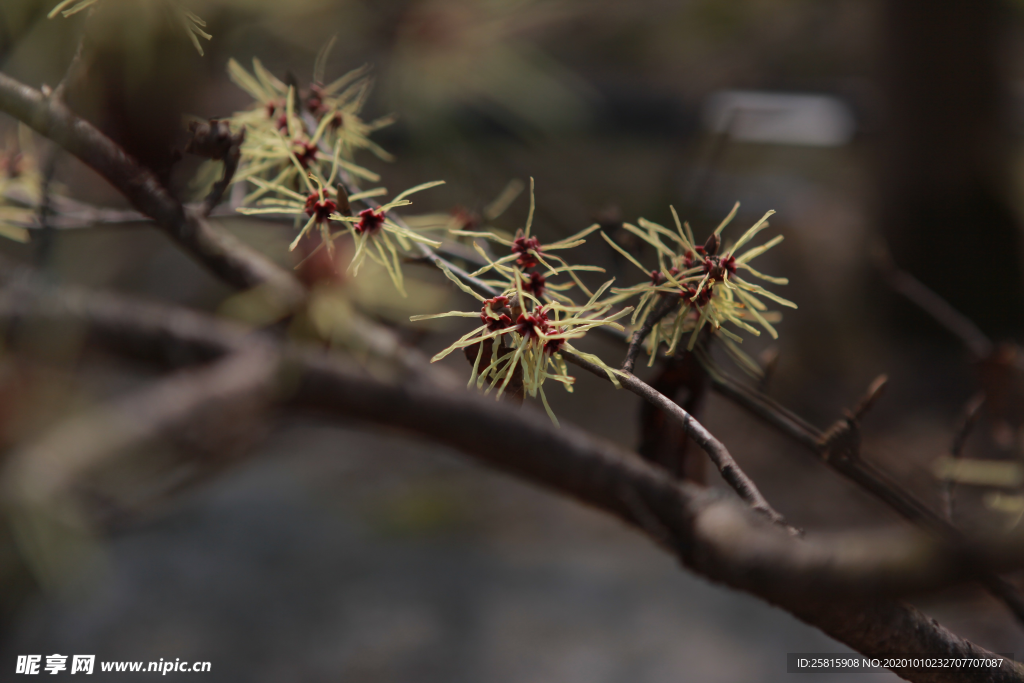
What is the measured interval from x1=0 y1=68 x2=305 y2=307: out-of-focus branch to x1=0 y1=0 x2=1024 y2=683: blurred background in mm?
128

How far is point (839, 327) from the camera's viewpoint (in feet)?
3.42

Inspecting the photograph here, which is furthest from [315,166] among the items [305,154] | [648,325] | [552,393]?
[552,393]

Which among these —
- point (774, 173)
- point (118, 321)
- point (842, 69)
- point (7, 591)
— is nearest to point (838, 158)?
point (774, 173)

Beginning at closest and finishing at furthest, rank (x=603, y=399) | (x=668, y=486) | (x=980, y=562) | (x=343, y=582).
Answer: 1. (x=980, y=562)
2. (x=668, y=486)
3. (x=343, y=582)
4. (x=603, y=399)

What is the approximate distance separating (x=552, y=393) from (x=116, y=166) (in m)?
0.87

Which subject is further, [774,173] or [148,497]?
[774,173]

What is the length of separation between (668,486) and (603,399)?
87 centimetres

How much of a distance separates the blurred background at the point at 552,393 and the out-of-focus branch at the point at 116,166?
0.13 meters

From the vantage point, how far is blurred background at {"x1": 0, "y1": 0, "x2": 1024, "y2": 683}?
0.48 metres

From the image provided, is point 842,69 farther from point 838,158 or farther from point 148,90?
point 148,90

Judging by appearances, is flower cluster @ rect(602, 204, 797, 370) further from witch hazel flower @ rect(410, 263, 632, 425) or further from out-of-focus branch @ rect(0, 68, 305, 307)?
out-of-focus branch @ rect(0, 68, 305, 307)

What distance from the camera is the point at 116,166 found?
180mm

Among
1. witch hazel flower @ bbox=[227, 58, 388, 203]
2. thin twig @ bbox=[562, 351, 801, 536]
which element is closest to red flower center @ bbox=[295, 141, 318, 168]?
witch hazel flower @ bbox=[227, 58, 388, 203]

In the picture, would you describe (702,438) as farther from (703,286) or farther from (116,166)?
(116,166)
